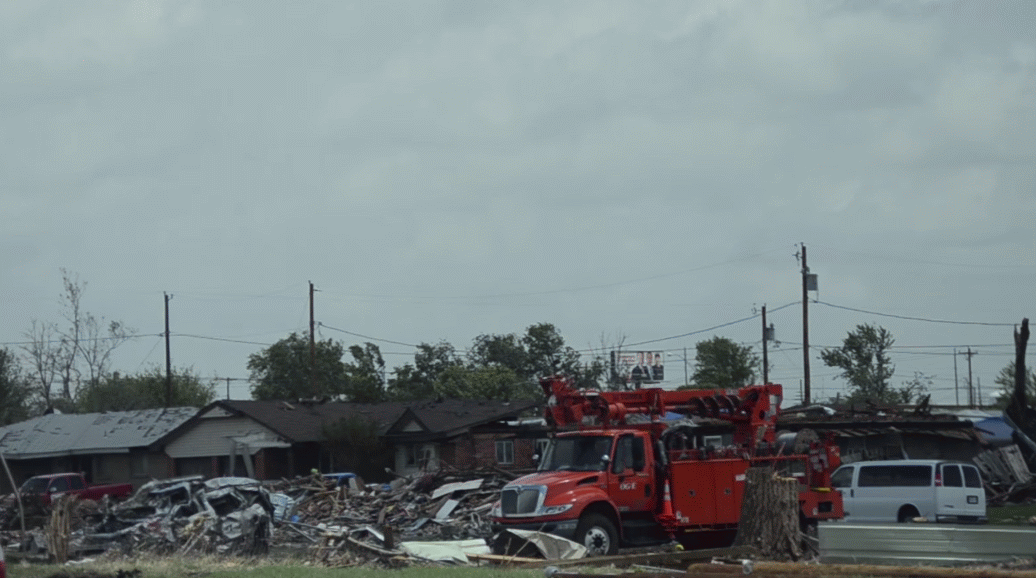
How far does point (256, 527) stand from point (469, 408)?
99.0ft

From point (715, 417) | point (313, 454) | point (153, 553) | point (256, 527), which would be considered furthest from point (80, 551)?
point (313, 454)

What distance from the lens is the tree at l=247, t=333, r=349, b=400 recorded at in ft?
316

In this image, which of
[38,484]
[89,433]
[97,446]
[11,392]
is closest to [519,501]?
[38,484]

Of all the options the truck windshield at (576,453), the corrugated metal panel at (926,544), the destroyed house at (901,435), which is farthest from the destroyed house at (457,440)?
the corrugated metal panel at (926,544)

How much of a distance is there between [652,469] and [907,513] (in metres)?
12.4

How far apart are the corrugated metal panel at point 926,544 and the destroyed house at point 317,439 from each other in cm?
3595

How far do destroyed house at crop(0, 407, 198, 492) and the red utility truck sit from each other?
37.0 m

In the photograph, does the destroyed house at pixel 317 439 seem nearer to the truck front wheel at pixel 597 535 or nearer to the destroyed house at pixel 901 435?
the destroyed house at pixel 901 435

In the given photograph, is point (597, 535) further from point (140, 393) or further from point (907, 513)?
point (140, 393)

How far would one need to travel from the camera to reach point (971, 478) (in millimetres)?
32844

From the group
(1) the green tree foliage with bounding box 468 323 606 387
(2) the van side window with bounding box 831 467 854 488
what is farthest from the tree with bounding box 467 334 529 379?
(2) the van side window with bounding box 831 467 854 488

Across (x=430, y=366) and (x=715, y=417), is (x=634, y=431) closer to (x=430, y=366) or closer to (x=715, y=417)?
(x=715, y=417)

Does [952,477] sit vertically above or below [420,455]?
above

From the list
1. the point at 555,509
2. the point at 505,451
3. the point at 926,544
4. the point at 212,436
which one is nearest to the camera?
the point at 926,544
